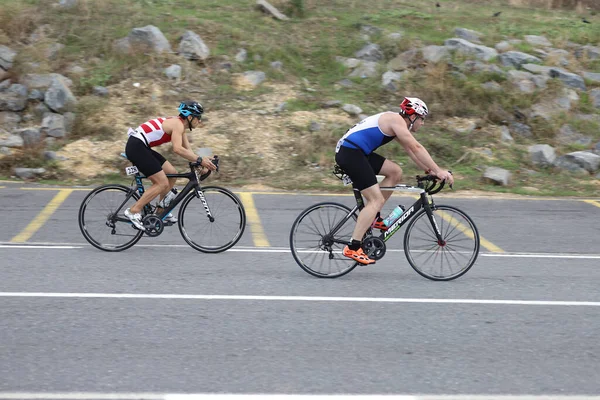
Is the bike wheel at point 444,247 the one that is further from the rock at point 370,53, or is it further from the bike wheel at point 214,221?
the rock at point 370,53

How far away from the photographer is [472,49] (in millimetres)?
18516

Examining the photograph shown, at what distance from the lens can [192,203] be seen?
9.11 metres

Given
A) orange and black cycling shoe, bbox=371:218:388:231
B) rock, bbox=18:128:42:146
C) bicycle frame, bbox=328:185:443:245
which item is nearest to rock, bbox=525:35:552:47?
rock, bbox=18:128:42:146

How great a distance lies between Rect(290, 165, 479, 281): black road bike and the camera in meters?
8.08

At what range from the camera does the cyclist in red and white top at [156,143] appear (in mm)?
8945

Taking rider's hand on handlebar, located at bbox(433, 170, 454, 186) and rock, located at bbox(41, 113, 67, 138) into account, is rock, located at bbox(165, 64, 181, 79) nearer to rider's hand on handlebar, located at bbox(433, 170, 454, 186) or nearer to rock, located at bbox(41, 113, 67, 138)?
rock, located at bbox(41, 113, 67, 138)

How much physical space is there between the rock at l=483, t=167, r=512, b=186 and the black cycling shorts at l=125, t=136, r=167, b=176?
7311 millimetres

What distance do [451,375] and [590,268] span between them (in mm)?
4344

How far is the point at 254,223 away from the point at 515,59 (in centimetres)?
983

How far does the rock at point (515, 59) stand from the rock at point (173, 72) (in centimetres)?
741

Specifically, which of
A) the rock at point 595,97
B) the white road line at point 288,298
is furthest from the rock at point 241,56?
the white road line at point 288,298

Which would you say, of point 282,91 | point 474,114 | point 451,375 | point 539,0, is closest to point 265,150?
point 282,91

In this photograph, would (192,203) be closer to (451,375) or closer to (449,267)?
(449,267)

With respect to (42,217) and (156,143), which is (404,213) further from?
(42,217)
